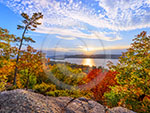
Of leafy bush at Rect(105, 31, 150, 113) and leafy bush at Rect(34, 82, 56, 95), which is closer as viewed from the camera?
leafy bush at Rect(34, 82, 56, 95)

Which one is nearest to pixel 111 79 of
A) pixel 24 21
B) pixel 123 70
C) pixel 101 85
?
pixel 101 85

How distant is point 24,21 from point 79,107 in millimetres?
18760

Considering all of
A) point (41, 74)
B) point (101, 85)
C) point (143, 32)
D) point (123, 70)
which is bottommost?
point (101, 85)

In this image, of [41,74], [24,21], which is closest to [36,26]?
[24,21]

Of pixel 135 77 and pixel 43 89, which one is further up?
pixel 135 77

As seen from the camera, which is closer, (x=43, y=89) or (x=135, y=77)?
(x=43, y=89)

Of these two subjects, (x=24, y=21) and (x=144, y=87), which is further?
(x=24, y=21)

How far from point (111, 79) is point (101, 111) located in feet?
47.5

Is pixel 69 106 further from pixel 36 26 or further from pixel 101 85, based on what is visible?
pixel 36 26

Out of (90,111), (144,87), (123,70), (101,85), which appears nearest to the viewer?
(90,111)

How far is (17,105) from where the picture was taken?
2.46m

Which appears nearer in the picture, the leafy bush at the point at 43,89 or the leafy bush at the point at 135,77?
the leafy bush at the point at 43,89

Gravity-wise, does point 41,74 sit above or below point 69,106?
below

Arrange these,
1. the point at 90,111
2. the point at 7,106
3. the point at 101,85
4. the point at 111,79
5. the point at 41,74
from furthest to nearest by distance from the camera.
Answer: the point at 41,74 < the point at 101,85 < the point at 111,79 < the point at 90,111 < the point at 7,106
